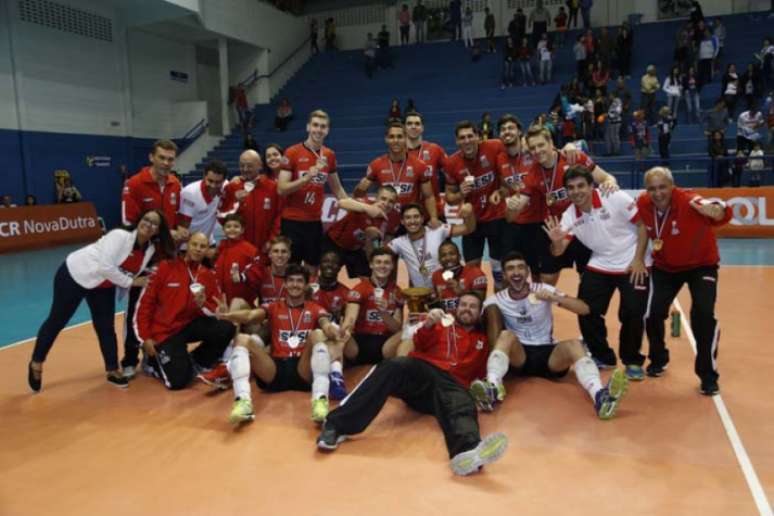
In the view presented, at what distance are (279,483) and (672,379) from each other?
3.60m

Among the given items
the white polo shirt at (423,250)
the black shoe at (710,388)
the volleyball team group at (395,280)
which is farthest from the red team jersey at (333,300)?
the black shoe at (710,388)

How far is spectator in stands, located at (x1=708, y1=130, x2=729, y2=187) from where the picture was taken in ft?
47.3

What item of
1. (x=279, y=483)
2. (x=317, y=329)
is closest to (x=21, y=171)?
(x=317, y=329)

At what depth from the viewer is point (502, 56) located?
24266 mm

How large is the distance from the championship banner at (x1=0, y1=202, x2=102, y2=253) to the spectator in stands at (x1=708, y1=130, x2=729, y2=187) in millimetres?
15927

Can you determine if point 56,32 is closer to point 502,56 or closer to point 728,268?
point 502,56

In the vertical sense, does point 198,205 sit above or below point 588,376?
above

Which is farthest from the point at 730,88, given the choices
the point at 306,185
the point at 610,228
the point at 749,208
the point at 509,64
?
the point at 306,185

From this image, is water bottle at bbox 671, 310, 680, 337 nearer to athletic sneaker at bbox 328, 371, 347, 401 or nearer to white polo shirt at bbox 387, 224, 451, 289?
white polo shirt at bbox 387, 224, 451, 289

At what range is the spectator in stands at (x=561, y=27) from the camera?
23203 mm

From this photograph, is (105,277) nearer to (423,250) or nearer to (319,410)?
(319,410)

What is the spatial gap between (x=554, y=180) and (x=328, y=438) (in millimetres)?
3351

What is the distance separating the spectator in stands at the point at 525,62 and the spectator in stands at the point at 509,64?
220mm

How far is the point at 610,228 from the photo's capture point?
5473 millimetres
